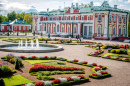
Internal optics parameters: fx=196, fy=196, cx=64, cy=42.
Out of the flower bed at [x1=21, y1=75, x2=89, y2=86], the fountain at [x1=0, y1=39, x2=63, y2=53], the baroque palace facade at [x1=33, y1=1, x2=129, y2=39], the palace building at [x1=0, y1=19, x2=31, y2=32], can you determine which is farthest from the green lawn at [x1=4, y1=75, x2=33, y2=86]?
the palace building at [x1=0, y1=19, x2=31, y2=32]

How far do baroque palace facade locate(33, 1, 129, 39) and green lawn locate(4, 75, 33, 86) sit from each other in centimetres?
3777

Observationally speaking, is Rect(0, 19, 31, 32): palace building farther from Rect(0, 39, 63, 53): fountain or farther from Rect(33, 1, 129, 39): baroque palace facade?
Rect(0, 39, 63, 53): fountain

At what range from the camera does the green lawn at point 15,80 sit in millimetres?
11054

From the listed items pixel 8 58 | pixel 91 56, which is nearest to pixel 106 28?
pixel 91 56

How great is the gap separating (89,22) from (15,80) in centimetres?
4306

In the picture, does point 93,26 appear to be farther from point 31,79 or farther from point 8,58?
point 31,79

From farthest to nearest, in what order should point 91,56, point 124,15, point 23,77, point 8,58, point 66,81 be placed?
point 124,15 → point 91,56 → point 8,58 → point 23,77 → point 66,81

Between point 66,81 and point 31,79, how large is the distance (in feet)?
7.32

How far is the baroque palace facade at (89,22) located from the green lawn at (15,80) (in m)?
37.8

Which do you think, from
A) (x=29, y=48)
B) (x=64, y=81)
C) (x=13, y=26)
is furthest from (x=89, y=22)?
(x=64, y=81)

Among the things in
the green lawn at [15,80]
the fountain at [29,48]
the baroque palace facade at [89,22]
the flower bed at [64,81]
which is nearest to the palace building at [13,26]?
the baroque palace facade at [89,22]

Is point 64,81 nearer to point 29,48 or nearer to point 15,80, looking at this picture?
point 15,80

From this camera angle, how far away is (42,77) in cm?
1238

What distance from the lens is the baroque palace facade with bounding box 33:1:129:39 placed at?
4888 cm
